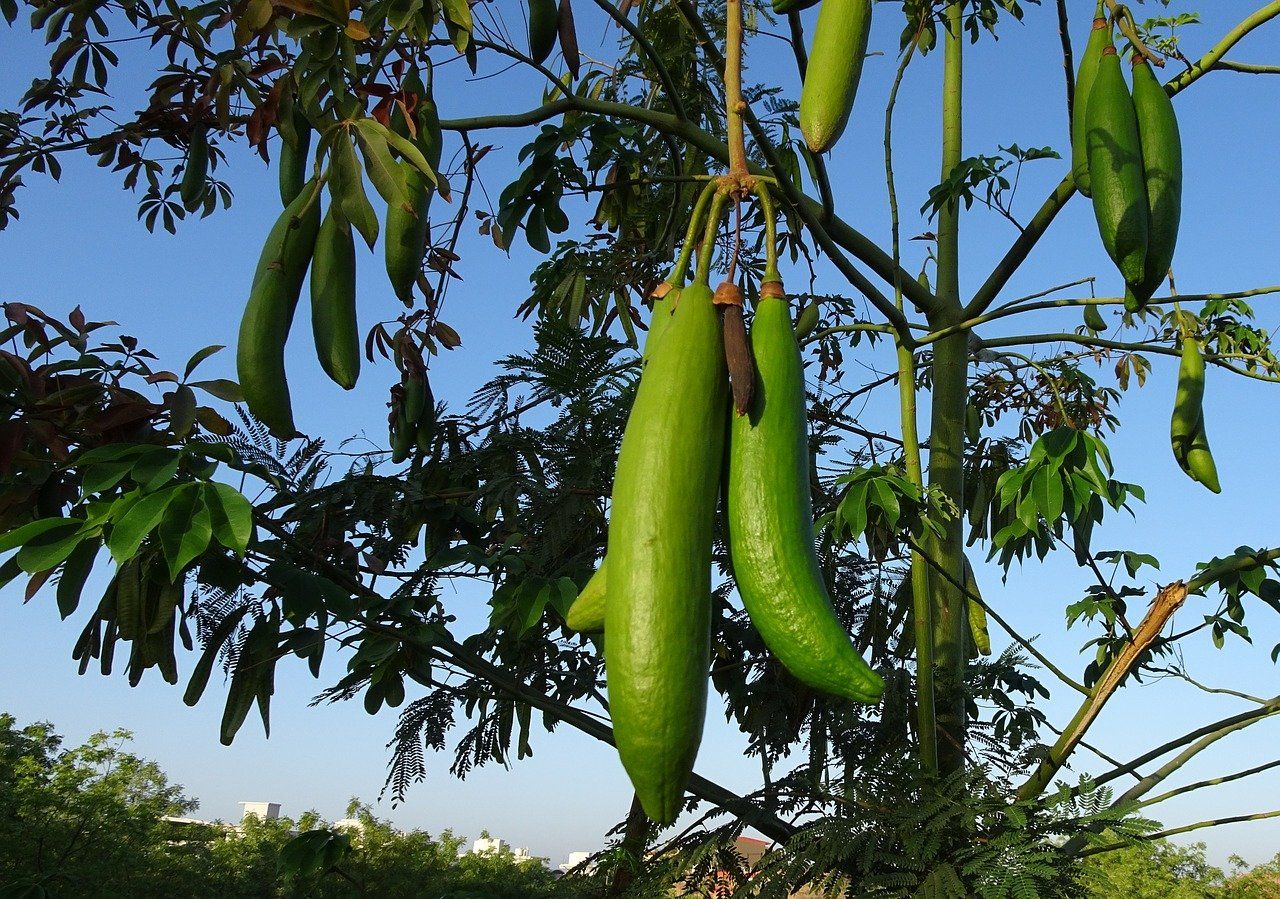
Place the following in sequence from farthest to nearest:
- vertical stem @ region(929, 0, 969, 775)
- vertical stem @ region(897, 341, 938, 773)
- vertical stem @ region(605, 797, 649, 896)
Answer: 1. vertical stem @ region(929, 0, 969, 775)
2. vertical stem @ region(605, 797, 649, 896)
3. vertical stem @ region(897, 341, 938, 773)

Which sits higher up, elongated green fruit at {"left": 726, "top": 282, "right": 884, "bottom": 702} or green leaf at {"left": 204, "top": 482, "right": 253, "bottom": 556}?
green leaf at {"left": 204, "top": 482, "right": 253, "bottom": 556}

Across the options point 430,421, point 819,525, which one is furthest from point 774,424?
point 430,421

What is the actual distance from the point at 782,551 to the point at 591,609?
187 mm

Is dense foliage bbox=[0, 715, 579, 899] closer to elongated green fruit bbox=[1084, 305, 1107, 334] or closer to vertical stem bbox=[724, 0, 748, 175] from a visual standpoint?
elongated green fruit bbox=[1084, 305, 1107, 334]

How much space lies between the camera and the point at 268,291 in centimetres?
89

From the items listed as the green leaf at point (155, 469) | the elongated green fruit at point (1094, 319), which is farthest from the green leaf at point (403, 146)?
the elongated green fruit at point (1094, 319)

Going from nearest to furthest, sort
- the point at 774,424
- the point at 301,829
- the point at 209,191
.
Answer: the point at 774,424, the point at 209,191, the point at 301,829

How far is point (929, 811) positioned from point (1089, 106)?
152 cm

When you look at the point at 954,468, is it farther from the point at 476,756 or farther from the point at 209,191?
the point at 209,191

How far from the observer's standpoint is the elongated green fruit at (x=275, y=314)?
2.80 ft

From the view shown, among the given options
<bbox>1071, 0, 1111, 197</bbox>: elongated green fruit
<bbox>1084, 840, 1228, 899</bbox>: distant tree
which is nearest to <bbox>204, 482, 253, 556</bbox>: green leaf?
<bbox>1071, 0, 1111, 197</bbox>: elongated green fruit

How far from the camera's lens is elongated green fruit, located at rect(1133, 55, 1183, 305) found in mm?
889

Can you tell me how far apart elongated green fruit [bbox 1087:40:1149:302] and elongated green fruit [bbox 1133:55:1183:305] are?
0.03ft

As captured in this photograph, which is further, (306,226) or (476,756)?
(476,756)
